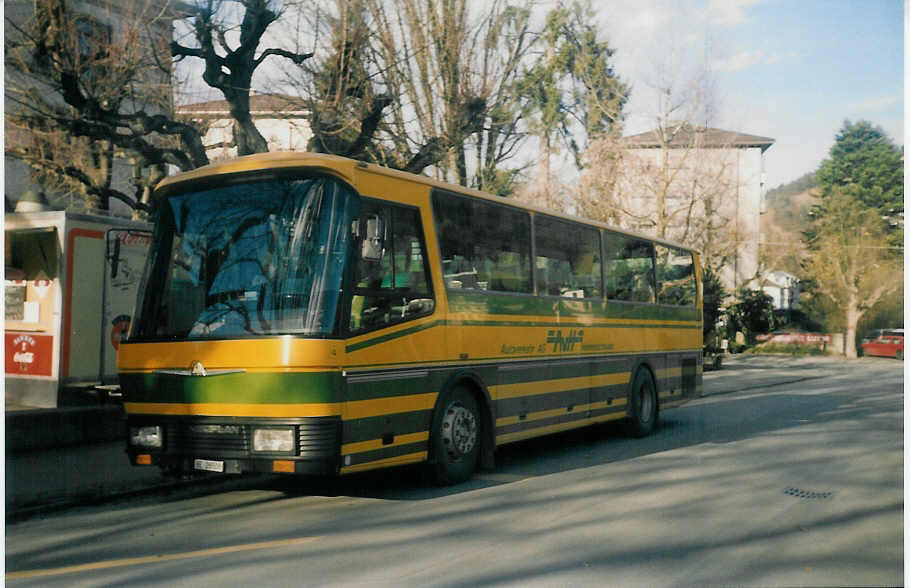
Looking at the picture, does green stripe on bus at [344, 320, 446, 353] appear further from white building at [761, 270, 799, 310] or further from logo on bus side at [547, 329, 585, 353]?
white building at [761, 270, 799, 310]

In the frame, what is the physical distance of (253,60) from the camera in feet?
46.8

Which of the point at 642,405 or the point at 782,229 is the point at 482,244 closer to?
the point at 642,405

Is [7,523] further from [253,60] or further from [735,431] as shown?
[735,431]

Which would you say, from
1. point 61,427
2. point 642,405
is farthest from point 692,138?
point 61,427

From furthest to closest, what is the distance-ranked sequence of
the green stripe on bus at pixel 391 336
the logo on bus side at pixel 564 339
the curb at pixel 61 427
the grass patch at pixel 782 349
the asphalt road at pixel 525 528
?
the grass patch at pixel 782 349
the logo on bus side at pixel 564 339
the curb at pixel 61 427
the green stripe on bus at pixel 391 336
the asphalt road at pixel 525 528

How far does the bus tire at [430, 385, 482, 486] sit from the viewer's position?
8.26 metres

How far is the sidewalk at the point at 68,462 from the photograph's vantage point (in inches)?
320

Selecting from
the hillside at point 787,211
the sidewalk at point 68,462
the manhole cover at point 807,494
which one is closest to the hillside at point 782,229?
the hillside at point 787,211

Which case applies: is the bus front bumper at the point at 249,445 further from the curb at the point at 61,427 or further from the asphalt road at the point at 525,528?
the curb at the point at 61,427

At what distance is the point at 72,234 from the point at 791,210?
28.0 meters

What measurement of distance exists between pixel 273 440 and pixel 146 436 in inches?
54.6

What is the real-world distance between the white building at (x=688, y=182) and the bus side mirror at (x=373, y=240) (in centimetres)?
2275

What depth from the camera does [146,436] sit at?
7.55m

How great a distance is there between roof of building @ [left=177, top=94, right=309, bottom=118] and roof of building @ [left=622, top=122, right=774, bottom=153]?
16.7m
